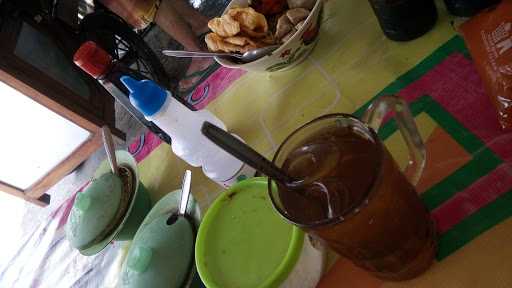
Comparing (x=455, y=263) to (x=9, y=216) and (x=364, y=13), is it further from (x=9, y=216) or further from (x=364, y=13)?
(x=9, y=216)

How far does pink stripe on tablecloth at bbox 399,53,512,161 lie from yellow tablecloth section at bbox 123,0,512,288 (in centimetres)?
1

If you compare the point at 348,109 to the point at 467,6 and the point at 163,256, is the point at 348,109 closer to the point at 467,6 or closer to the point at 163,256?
the point at 467,6

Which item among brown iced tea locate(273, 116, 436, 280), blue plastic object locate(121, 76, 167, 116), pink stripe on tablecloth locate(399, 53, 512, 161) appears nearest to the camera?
brown iced tea locate(273, 116, 436, 280)

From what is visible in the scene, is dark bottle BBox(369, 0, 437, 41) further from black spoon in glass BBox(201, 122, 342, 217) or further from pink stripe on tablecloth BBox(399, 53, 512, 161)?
black spoon in glass BBox(201, 122, 342, 217)

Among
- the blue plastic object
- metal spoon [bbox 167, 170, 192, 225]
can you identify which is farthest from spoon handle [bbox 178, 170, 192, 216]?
the blue plastic object

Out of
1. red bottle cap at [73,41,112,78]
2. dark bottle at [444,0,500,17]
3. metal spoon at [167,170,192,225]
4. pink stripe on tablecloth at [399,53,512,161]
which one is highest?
red bottle cap at [73,41,112,78]

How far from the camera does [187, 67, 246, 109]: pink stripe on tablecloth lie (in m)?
0.80

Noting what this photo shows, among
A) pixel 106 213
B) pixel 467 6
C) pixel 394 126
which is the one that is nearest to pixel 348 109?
pixel 394 126

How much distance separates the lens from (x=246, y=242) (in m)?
0.54

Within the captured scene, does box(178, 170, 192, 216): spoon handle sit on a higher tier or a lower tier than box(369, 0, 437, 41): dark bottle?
lower

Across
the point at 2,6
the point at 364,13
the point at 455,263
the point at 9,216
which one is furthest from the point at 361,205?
the point at 9,216

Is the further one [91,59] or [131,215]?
[131,215]

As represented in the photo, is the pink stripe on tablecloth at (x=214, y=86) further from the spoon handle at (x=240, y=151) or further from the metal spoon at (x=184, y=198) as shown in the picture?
the spoon handle at (x=240, y=151)

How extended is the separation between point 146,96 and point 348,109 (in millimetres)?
271
